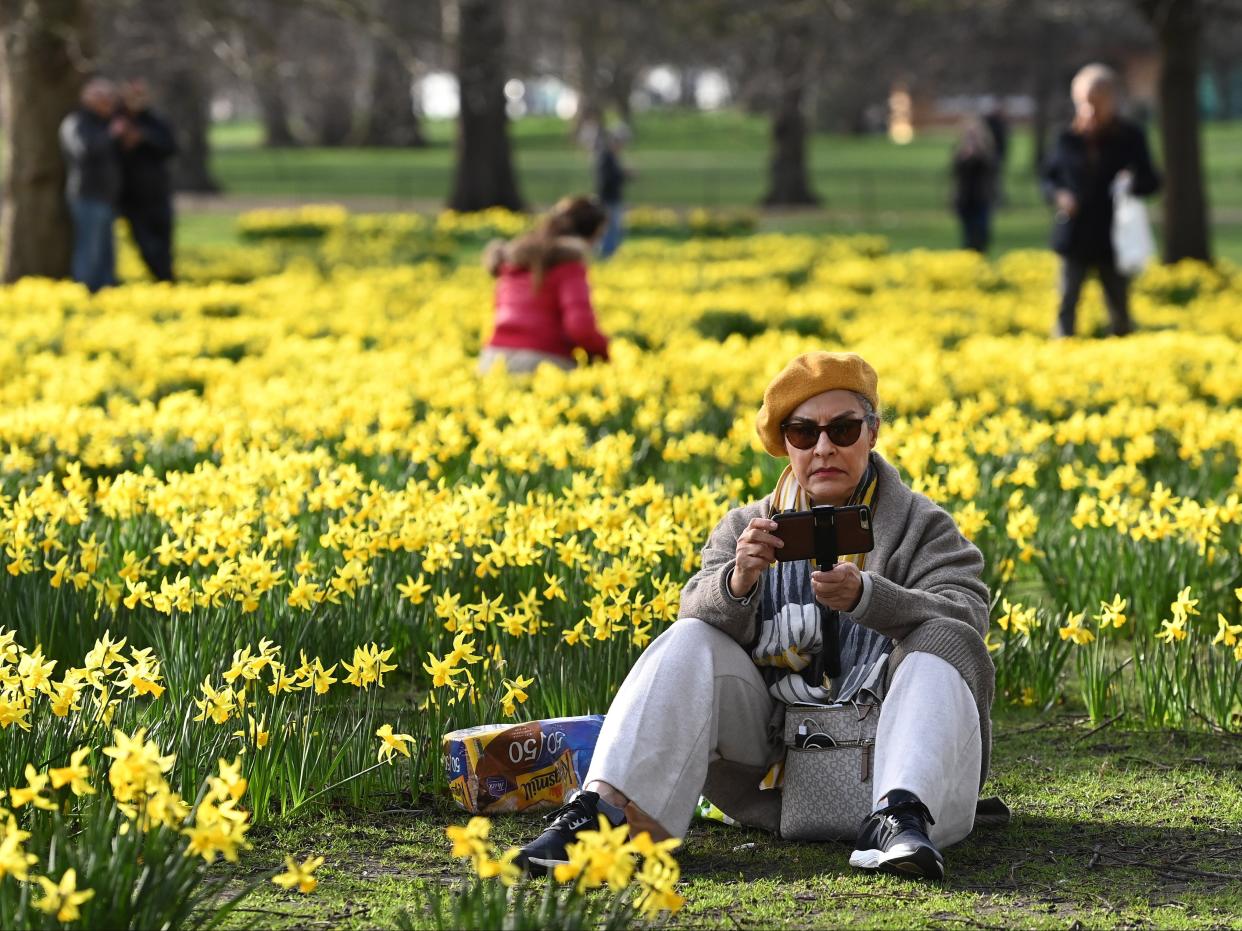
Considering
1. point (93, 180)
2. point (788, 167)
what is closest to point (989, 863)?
point (93, 180)

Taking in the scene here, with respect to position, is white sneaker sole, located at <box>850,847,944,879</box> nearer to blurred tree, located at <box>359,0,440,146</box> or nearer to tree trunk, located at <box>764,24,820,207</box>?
blurred tree, located at <box>359,0,440,146</box>

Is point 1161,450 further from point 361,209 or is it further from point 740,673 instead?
point 361,209

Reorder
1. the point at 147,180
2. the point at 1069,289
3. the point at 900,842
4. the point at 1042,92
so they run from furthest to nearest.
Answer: the point at 1042,92
the point at 147,180
the point at 1069,289
the point at 900,842

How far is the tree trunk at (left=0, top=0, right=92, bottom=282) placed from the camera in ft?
51.3

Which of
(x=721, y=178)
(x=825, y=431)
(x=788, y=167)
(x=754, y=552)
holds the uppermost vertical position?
(x=788, y=167)

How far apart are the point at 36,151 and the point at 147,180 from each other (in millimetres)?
986

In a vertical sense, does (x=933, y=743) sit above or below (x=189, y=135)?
below

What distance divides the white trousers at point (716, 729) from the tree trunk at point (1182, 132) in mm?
15302

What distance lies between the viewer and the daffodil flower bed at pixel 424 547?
12.0 feet

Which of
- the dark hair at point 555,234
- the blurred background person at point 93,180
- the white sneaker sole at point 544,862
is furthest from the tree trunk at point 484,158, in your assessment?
the white sneaker sole at point 544,862

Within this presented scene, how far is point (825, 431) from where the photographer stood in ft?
12.6

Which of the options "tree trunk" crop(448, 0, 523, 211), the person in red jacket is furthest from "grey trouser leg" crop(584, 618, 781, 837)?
"tree trunk" crop(448, 0, 523, 211)

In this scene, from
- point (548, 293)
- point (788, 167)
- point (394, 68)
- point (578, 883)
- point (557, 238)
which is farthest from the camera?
point (394, 68)

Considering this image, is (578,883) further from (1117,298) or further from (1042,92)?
(1042,92)
